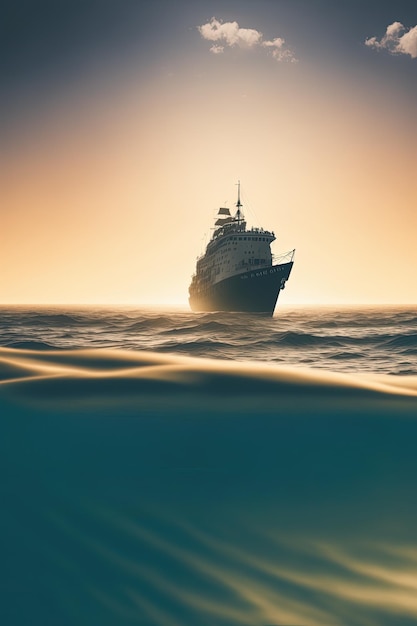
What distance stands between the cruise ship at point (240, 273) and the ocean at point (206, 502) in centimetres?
6570

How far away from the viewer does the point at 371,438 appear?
3.37 m

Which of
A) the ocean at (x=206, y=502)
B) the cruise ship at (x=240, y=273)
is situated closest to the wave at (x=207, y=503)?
the ocean at (x=206, y=502)

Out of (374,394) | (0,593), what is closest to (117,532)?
(0,593)

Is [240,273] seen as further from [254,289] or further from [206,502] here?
[206,502]

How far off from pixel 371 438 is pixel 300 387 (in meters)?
1.20

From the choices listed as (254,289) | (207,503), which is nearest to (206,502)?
(207,503)

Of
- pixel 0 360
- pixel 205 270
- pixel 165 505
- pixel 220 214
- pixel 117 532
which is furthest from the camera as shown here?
pixel 220 214

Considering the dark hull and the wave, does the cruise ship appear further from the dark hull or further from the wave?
the wave

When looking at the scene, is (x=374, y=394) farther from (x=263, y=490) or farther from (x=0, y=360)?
(x=0, y=360)

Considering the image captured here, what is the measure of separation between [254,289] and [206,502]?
2742 inches

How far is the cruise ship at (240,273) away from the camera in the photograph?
70.1 m

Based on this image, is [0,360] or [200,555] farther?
[0,360]

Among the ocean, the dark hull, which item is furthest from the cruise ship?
the ocean

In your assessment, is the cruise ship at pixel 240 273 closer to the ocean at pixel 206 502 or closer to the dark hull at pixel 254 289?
the dark hull at pixel 254 289
